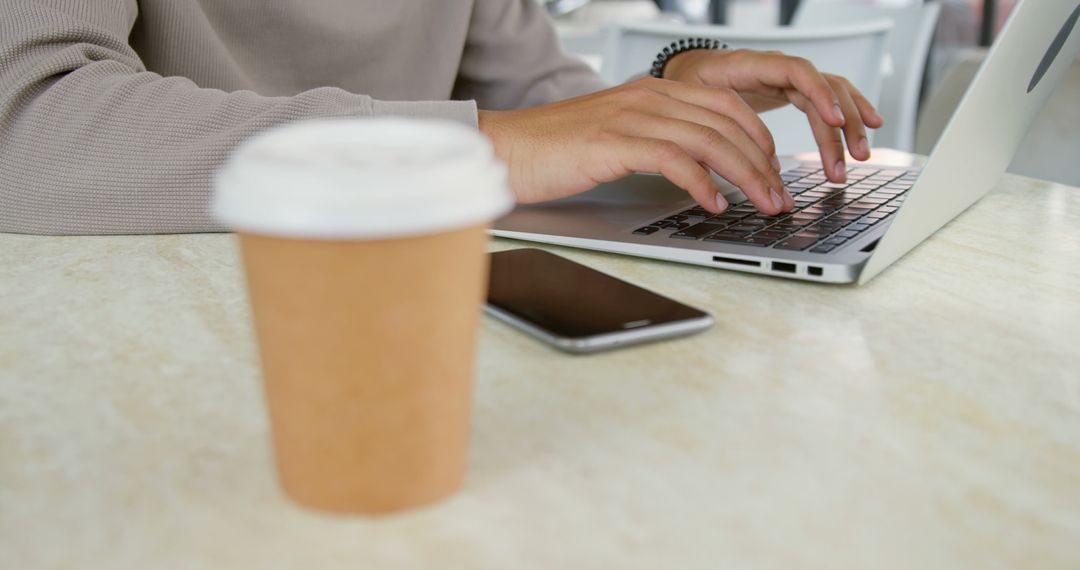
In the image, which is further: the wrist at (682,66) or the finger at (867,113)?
the wrist at (682,66)

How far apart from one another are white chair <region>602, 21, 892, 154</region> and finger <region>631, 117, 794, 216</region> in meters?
1.15

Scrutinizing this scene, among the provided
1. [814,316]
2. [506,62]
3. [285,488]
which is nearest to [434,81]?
[506,62]

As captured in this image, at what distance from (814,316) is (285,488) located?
0.35m

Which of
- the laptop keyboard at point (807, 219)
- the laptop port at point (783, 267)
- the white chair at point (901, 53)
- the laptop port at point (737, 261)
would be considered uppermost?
the laptop port at point (783, 267)

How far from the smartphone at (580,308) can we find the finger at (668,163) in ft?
0.56

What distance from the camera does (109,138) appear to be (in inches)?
29.3

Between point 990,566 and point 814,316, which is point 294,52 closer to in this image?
point 814,316

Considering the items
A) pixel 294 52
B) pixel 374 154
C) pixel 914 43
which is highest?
pixel 374 154

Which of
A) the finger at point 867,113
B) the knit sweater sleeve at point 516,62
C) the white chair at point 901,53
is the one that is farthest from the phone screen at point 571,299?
the white chair at point 901,53

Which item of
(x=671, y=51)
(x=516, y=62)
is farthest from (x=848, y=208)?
(x=516, y=62)

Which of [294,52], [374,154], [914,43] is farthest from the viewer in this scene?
[914,43]

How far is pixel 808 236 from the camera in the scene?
2.36 feet

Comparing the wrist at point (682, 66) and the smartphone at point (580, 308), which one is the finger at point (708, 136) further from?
the wrist at point (682, 66)

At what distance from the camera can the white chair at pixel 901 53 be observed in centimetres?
246
